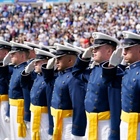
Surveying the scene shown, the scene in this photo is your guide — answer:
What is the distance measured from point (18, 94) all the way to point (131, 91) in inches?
136

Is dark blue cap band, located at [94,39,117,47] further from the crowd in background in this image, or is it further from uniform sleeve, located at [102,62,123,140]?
the crowd in background

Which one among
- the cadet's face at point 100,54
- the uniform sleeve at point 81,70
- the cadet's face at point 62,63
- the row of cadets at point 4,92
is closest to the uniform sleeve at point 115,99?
the cadet's face at point 100,54

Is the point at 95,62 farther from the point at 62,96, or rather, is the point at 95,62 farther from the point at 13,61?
the point at 13,61

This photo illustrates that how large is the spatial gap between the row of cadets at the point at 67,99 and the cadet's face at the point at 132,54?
136cm

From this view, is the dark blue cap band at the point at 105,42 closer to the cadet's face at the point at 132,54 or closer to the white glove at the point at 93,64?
the white glove at the point at 93,64

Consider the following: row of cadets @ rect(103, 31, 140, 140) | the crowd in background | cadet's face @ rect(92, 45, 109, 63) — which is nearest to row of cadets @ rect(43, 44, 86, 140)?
cadet's face @ rect(92, 45, 109, 63)

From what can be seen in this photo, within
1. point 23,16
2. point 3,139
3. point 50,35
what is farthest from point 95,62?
point 23,16

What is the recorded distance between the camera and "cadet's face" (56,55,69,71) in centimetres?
796

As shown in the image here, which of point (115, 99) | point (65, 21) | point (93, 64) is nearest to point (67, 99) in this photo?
point (93, 64)

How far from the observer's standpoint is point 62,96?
7883 mm

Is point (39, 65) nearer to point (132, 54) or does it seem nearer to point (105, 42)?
point (105, 42)

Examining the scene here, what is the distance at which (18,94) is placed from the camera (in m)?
9.48

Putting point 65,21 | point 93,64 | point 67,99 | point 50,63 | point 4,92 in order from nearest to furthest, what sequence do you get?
point 93,64
point 67,99
point 50,63
point 4,92
point 65,21

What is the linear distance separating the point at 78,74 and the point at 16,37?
23388 mm
